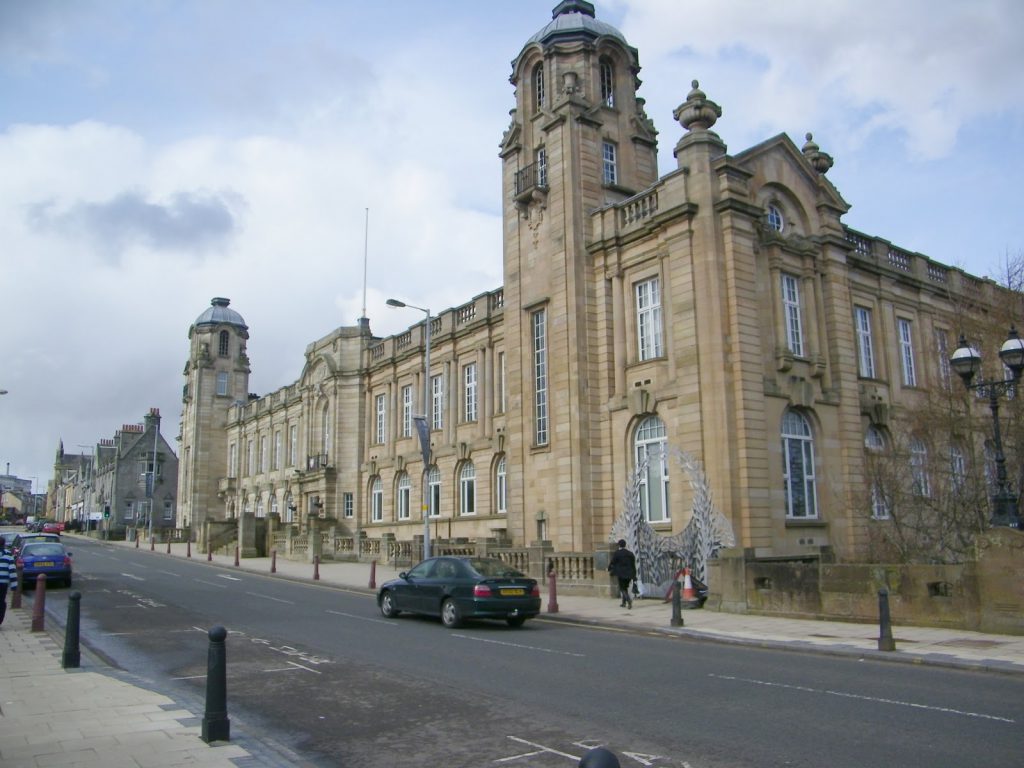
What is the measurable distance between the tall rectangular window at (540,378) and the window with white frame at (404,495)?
15.1m

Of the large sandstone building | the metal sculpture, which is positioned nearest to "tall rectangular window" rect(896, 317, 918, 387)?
the large sandstone building

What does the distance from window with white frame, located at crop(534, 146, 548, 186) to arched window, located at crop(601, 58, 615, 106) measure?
3.27 m

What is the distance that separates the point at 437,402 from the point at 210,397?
36.5 metres

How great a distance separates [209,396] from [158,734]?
6677 cm

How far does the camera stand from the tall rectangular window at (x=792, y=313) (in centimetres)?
2514

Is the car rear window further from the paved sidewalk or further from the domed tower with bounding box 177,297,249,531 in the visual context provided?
the domed tower with bounding box 177,297,249,531

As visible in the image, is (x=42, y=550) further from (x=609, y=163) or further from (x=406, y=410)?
(x=609, y=163)

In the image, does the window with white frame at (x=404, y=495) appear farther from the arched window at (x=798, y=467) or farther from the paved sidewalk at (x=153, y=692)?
the arched window at (x=798, y=467)

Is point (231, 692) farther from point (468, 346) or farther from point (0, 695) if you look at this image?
point (468, 346)

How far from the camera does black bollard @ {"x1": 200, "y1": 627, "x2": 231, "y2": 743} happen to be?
7.05 meters

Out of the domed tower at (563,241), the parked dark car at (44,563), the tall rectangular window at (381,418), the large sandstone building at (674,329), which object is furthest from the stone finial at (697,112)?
the tall rectangular window at (381,418)

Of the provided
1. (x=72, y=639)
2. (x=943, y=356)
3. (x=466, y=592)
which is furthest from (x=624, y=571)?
(x=943, y=356)

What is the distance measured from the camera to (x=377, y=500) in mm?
44938

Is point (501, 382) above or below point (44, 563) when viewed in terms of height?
above
